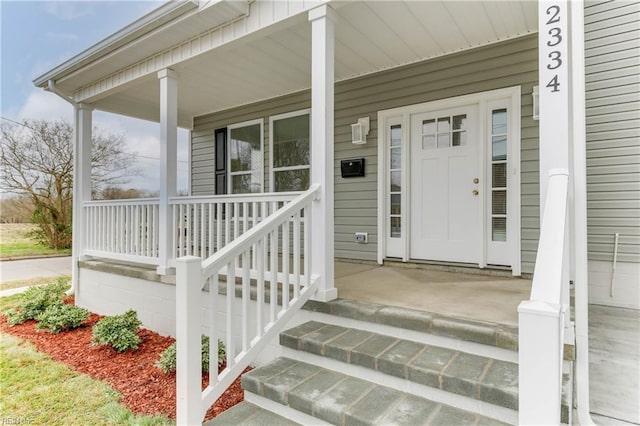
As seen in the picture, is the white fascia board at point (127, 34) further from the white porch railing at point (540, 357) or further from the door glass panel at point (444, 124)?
the white porch railing at point (540, 357)

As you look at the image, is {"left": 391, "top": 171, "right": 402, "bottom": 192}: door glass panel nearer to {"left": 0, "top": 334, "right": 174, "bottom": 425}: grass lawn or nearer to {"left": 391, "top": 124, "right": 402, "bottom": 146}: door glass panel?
{"left": 391, "top": 124, "right": 402, "bottom": 146}: door glass panel

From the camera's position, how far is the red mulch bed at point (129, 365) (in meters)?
2.49

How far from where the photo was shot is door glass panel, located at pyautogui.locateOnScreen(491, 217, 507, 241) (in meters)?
3.79

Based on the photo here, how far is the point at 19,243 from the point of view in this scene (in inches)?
404

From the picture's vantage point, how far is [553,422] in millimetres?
1018

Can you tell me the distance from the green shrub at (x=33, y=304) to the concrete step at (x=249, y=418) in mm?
3961

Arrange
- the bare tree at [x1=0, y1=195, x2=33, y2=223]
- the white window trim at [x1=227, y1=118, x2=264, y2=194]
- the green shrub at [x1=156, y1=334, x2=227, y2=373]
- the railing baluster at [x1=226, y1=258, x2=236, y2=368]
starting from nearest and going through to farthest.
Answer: the railing baluster at [x1=226, y1=258, x2=236, y2=368]
the green shrub at [x1=156, y1=334, x2=227, y2=373]
the white window trim at [x1=227, y1=118, x2=264, y2=194]
the bare tree at [x1=0, y1=195, x2=33, y2=223]

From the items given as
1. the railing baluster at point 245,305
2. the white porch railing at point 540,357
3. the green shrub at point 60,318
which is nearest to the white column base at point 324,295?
the railing baluster at point 245,305

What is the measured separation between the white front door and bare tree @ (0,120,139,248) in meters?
9.67

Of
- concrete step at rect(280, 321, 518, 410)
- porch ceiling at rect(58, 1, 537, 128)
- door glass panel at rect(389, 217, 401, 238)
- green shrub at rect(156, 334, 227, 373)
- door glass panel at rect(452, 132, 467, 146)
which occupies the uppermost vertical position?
porch ceiling at rect(58, 1, 537, 128)

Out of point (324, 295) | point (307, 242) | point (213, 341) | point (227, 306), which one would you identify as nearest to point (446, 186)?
point (307, 242)

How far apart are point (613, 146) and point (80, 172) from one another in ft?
21.8

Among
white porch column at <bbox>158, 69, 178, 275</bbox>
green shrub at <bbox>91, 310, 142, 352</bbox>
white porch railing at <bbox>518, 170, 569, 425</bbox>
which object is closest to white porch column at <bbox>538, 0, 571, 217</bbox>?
white porch railing at <bbox>518, 170, 569, 425</bbox>

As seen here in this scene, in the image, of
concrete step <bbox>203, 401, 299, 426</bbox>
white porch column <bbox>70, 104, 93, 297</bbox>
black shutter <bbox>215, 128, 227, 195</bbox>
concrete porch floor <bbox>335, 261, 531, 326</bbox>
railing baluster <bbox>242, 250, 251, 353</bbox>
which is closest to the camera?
concrete step <bbox>203, 401, 299, 426</bbox>
